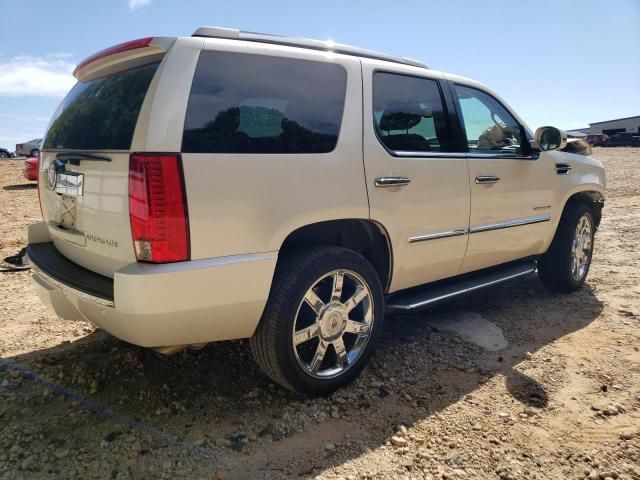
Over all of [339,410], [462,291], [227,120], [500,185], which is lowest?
[339,410]

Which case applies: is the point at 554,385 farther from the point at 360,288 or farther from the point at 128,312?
the point at 128,312

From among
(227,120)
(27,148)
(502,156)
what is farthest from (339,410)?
(27,148)

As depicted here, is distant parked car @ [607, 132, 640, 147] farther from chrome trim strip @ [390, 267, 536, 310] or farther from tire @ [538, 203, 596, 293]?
chrome trim strip @ [390, 267, 536, 310]

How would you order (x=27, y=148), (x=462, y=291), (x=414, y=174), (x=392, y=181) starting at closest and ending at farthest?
(x=392, y=181) < (x=414, y=174) < (x=462, y=291) < (x=27, y=148)

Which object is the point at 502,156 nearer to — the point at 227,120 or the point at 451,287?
the point at 451,287

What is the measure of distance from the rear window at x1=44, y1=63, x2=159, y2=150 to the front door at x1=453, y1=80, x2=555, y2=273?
2251 millimetres

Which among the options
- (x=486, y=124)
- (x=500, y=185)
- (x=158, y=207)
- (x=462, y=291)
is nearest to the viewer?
(x=158, y=207)

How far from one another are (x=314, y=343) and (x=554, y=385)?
152 cm

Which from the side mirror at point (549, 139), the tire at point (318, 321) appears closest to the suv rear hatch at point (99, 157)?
the tire at point (318, 321)

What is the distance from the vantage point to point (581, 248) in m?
4.73

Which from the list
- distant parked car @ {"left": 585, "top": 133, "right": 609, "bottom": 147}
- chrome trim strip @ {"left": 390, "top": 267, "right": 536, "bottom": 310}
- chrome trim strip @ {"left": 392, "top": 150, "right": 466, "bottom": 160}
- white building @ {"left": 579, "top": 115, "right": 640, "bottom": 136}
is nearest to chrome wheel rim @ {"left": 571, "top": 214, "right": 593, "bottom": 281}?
chrome trim strip @ {"left": 390, "top": 267, "right": 536, "bottom": 310}

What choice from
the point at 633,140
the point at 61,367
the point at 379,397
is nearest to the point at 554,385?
the point at 379,397

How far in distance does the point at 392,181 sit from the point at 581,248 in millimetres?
2863

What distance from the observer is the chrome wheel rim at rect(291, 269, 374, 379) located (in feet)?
Result: 8.74
